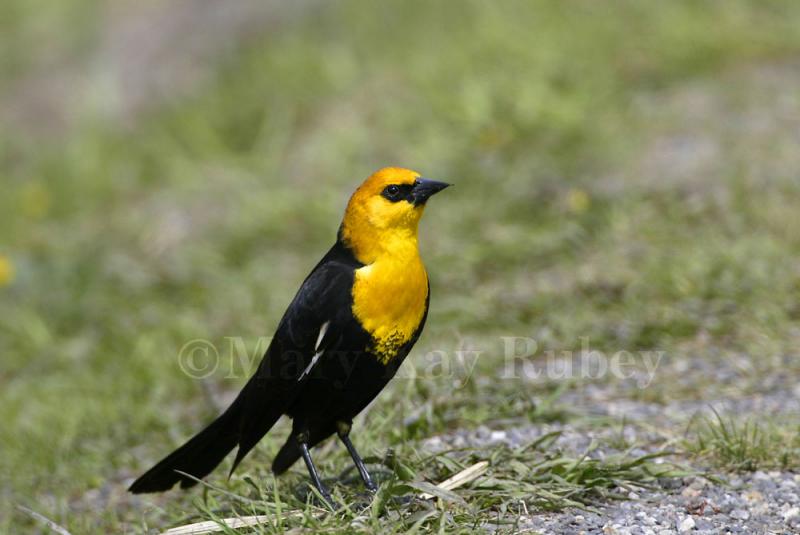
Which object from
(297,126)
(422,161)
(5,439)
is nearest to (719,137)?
(422,161)

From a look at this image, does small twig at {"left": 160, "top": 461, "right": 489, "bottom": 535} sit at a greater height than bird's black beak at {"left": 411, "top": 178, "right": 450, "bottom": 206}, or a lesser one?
lesser

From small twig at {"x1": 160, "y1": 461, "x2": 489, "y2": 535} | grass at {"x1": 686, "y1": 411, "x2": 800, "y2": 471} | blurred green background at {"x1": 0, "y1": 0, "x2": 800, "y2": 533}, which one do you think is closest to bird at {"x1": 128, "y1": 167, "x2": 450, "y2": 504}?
small twig at {"x1": 160, "y1": 461, "x2": 489, "y2": 535}

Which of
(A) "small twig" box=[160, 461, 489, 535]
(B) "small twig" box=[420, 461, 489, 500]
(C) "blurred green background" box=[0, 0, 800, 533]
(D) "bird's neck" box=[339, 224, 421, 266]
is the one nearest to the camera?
(A) "small twig" box=[160, 461, 489, 535]

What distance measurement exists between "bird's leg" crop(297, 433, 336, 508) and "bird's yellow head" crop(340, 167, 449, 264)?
616 mm

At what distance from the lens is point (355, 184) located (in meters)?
7.21

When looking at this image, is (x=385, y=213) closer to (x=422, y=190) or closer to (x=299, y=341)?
(x=422, y=190)

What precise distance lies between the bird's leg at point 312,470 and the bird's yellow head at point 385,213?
0.62m

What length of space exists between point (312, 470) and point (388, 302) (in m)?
0.59

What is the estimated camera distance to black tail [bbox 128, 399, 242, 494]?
Result: 11.9 ft

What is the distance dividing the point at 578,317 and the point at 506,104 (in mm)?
2519

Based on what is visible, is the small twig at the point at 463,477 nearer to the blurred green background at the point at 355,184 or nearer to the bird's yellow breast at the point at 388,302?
the bird's yellow breast at the point at 388,302

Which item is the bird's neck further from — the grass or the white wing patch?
the grass

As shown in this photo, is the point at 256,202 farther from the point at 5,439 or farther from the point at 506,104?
the point at 5,439

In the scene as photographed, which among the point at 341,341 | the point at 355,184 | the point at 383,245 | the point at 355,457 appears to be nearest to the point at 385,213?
the point at 383,245
